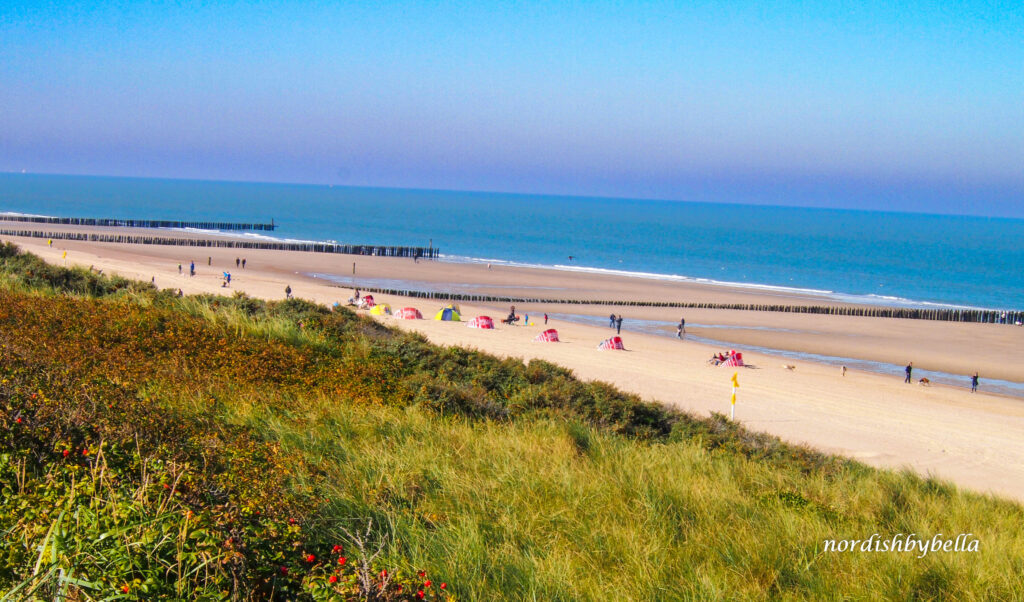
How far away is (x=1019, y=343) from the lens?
39.0 meters

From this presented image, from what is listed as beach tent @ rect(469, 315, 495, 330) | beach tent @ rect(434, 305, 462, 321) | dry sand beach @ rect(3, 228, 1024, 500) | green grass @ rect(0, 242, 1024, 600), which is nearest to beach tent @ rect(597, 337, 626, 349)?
dry sand beach @ rect(3, 228, 1024, 500)

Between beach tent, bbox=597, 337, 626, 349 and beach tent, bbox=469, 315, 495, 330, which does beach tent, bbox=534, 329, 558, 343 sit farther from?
beach tent, bbox=469, 315, 495, 330

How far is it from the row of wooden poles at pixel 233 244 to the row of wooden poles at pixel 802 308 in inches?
1039

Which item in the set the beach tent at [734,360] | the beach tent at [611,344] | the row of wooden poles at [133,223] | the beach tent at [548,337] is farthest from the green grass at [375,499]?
the row of wooden poles at [133,223]

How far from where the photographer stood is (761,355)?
1221 inches

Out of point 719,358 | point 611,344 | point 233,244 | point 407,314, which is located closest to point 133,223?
point 233,244

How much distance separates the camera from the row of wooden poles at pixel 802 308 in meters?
44.6

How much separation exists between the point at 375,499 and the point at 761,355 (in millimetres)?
28564

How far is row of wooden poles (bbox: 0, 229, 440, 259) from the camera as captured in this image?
67.2 metres

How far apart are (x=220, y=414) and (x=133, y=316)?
4.40 metres

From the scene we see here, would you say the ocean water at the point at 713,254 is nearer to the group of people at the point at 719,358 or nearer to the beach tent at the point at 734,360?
the group of people at the point at 719,358

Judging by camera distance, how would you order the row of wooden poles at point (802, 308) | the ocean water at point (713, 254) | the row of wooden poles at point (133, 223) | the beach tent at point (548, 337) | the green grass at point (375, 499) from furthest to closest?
the row of wooden poles at point (133, 223)
the ocean water at point (713, 254)
the row of wooden poles at point (802, 308)
the beach tent at point (548, 337)
the green grass at point (375, 499)

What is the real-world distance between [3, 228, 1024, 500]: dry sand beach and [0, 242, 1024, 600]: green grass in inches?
183

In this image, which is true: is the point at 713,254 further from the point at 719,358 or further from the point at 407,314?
the point at 719,358
